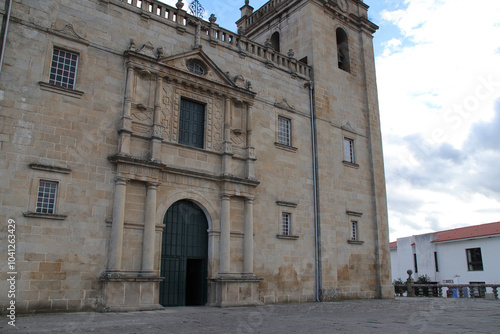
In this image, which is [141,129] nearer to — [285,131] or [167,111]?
[167,111]

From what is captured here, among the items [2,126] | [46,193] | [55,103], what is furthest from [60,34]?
[46,193]

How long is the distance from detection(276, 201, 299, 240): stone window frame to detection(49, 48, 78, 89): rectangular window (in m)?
10.3

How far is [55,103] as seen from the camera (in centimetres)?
1504

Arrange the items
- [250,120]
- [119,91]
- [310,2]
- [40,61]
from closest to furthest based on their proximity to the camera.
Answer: [40,61] → [119,91] → [250,120] → [310,2]

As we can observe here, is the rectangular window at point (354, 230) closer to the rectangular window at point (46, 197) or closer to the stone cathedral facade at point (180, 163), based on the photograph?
the stone cathedral facade at point (180, 163)

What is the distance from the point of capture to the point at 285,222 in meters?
20.6

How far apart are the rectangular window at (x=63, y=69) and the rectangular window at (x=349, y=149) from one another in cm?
1475

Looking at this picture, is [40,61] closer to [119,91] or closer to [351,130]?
[119,91]

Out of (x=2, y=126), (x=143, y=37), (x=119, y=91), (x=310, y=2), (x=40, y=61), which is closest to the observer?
(x=2, y=126)

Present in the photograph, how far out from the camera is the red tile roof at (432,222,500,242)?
39.7m

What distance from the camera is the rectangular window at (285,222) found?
20.4m

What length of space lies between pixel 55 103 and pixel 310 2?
15.7 meters

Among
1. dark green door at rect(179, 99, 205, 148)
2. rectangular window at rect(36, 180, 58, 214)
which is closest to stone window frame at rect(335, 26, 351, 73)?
dark green door at rect(179, 99, 205, 148)

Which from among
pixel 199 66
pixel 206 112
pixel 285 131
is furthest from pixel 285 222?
pixel 199 66
